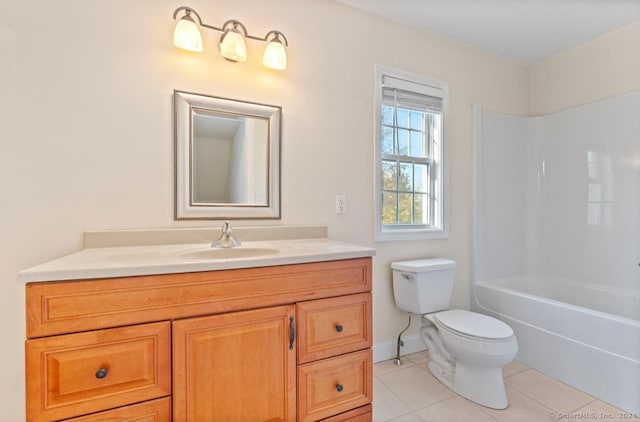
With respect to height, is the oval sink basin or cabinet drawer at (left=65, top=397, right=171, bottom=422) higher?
the oval sink basin

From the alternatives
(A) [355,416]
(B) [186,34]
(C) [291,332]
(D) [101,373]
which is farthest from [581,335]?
(B) [186,34]

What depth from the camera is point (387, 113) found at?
2135 millimetres

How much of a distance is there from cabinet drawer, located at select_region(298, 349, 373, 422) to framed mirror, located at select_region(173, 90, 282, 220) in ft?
2.74

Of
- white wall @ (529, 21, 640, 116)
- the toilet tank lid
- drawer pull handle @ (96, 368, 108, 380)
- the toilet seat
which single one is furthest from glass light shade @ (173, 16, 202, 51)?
white wall @ (529, 21, 640, 116)

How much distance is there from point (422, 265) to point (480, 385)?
0.72m

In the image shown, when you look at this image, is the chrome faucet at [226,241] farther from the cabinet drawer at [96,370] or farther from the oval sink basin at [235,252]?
the cabinet drawer at [96,370]

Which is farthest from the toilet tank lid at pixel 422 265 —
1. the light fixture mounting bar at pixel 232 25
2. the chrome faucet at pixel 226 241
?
the light fixture mounting bar at pixel 232 25

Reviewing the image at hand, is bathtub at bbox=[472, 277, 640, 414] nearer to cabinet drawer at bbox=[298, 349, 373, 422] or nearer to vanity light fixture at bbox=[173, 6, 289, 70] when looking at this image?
cabinet drawer at bbox=[298, 349, 373, 422]

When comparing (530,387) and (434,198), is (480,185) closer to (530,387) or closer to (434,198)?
(434,198)

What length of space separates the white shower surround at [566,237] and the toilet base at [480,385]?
55cm

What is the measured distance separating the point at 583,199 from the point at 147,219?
3.18 meters

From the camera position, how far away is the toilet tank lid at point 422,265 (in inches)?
75.6

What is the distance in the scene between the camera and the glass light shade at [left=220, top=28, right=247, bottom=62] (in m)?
1.52

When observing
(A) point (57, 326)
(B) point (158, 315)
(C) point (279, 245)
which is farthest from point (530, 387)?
(A) point (57, 326)
